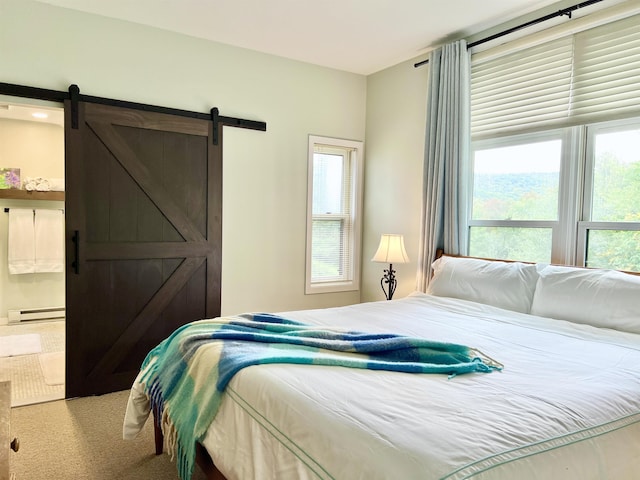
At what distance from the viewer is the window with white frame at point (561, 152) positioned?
106 inches

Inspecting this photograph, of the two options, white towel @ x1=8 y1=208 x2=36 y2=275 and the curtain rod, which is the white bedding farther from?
white towel @ x1=8 y1=208 x2=36 y2=275

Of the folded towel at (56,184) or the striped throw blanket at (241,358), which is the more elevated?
the folded towel at (56,184)

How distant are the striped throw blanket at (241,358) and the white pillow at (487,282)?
3.65ft

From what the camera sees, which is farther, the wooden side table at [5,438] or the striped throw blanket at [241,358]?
the striped throw blanket at [241,358]

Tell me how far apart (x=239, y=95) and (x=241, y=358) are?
9.03 feet

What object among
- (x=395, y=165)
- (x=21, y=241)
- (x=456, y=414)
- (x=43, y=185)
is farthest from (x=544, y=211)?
(x=21, y=241)

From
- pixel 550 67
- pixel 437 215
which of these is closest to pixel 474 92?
pixel 550 67

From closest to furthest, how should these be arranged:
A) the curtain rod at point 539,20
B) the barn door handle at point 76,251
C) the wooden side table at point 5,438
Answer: the wooden side table at point 5,438 → the curtain rod at point 539,20 → the barn door handle at point 76,251

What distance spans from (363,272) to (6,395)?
10.8 ft

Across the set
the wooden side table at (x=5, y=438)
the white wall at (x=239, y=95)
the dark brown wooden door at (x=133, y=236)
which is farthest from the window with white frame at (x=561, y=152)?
the wooden side table at (x=5, y=438)

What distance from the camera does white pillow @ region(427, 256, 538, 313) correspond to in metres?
2.78

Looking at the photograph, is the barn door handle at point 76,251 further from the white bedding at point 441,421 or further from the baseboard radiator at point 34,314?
the baseboard radiator at point 34,314

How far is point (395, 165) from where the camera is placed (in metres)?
4.25

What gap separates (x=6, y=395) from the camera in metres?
1.84
